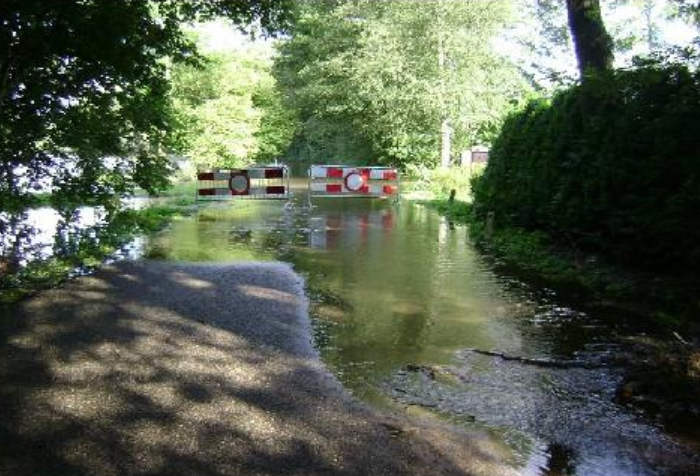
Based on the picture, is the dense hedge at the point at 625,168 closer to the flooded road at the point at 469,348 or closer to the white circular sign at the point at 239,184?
the flooded road at the point at 469,348

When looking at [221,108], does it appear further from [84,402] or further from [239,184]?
[84,402]

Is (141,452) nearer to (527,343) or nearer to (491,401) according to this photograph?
(491,401)

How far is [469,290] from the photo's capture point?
9094 millimetres

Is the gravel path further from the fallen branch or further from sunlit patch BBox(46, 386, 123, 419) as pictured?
the fallen branch

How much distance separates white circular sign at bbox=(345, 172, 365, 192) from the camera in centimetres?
1944

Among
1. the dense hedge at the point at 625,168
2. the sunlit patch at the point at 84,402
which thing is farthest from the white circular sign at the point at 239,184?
the sunlit patch at the point at 84,402

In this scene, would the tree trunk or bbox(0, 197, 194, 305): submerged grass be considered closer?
bbox(0, 197, 194, 305): submerged grass

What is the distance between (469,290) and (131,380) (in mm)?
5114

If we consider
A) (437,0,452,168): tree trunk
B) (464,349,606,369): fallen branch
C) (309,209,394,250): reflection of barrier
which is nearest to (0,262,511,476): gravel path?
(464,349,606,369): fallen branch

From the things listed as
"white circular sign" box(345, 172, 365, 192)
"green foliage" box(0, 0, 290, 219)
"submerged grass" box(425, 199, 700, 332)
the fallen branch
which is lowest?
the fallen branch

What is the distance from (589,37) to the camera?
1258 centimetres

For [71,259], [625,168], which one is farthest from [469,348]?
[71,259]

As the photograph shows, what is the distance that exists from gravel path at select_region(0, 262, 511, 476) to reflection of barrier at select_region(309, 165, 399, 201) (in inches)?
480

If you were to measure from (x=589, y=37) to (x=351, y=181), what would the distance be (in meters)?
8.36
